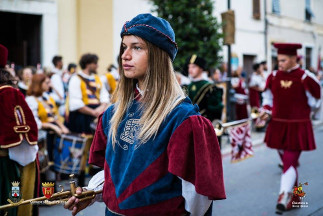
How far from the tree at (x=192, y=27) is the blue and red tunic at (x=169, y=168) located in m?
8.29

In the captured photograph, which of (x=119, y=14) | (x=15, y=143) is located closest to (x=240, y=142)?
(x=15, y=143)

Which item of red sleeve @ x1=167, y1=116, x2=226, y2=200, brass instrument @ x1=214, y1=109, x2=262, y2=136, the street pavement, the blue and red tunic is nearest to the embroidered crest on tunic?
the blue and red tunic

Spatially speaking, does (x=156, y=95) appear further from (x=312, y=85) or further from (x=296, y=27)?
(x=296, y=27)

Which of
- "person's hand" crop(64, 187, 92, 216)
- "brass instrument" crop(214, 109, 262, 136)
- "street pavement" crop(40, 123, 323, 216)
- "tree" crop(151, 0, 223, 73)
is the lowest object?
"street pavement" crop(40, 123, 323, 216)

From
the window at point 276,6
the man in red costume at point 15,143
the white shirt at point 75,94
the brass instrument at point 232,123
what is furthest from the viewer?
the window at point 276,6

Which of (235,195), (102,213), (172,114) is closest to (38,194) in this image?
(102,213)

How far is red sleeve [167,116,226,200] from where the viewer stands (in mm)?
2188

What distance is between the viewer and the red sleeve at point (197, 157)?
2.19m

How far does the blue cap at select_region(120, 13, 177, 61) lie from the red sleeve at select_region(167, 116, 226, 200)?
419 millimetres

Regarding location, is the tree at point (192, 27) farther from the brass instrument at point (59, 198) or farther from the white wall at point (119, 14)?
the brass instrument at point (59, 198)

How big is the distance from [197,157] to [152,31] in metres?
0.67

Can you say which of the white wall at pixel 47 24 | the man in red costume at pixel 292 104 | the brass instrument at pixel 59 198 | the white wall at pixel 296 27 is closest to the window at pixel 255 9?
the white wall at pixel 296 27

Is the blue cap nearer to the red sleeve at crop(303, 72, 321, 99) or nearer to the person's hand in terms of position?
the person's hand

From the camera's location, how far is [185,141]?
223cm
